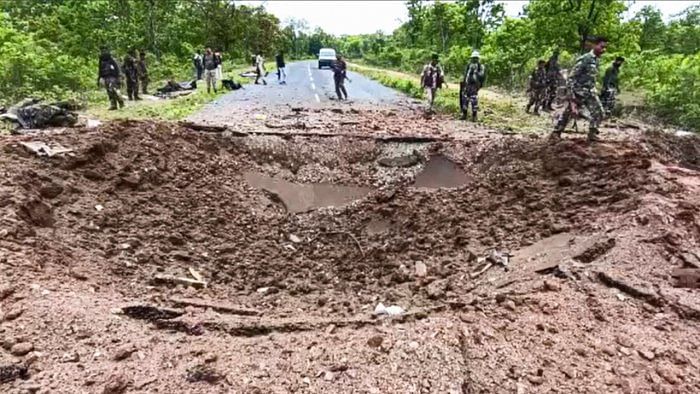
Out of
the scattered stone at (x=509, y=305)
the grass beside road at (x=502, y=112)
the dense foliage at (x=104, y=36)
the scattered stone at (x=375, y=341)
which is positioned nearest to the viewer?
the scattered stone at (x=375, y=341)

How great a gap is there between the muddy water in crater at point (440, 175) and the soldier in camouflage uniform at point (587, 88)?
1.98 meters

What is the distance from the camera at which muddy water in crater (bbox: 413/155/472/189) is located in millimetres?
7793

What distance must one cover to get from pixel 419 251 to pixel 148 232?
320 cm

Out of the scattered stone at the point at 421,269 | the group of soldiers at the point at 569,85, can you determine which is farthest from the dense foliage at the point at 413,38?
the scattered stone at the point at 421,269

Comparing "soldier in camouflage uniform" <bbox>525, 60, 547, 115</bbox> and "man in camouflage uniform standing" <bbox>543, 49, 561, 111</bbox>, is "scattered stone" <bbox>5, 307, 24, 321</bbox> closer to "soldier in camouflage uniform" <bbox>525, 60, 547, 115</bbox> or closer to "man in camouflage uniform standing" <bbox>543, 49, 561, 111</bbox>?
"soldier in camouflage uniform" <bbox>525, 60, 547, 115</bbox>

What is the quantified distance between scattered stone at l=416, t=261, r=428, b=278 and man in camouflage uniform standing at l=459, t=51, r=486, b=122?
699 centimetres

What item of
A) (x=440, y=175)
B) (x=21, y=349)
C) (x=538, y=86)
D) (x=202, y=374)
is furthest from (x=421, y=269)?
(x=538, y=86)

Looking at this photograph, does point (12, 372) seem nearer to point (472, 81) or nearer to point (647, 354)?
point (647, 354)

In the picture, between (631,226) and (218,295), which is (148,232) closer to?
(218,295)

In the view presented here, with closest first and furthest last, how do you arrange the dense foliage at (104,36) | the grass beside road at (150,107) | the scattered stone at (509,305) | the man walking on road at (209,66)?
the scattered stone at (509,305) < the grass beside road at (150,107) < the dense foliage at (104,36) < the man walking on road at (209,66)

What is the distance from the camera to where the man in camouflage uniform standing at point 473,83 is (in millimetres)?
11062

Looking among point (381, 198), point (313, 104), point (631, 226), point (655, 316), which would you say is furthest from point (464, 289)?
point (313, 104)

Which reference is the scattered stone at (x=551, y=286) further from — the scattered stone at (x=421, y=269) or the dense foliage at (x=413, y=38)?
the dense foliage at (x=413, y=38)

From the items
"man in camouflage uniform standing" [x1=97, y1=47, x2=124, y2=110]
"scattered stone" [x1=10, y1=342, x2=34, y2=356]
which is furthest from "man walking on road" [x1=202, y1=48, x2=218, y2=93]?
"scattered stone" [x1=10, y1=342, x2=34, y2=356]
